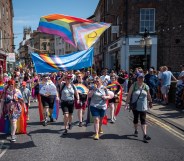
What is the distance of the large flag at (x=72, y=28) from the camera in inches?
351

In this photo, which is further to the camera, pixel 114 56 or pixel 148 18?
pixel 114 56

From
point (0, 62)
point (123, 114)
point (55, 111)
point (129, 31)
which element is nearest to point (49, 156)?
point (55, 111)

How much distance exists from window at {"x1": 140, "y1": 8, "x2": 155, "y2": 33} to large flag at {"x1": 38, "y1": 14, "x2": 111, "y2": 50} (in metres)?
17.6

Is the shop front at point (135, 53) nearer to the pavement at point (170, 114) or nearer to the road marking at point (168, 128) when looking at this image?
the pavement at point (170, 114)

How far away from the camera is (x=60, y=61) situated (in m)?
8.34

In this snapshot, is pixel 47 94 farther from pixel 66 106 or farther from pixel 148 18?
pixel 148 18

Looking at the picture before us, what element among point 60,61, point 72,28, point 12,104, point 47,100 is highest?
point 72,28

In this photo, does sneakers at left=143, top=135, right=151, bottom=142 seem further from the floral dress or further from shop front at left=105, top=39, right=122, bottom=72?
shop front at left=105, top=39, right=122, bottom=72

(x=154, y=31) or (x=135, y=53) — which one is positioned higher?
(x=154, y=31)

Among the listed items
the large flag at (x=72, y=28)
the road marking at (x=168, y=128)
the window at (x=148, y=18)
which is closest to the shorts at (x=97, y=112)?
the road marking at (x=168, y=128)

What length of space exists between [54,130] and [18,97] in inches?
58.3

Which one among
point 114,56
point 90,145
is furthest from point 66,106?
point 114,56

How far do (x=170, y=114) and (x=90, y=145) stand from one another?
5.08 m

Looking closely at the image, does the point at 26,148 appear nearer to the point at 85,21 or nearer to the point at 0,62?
the point at 85,21
